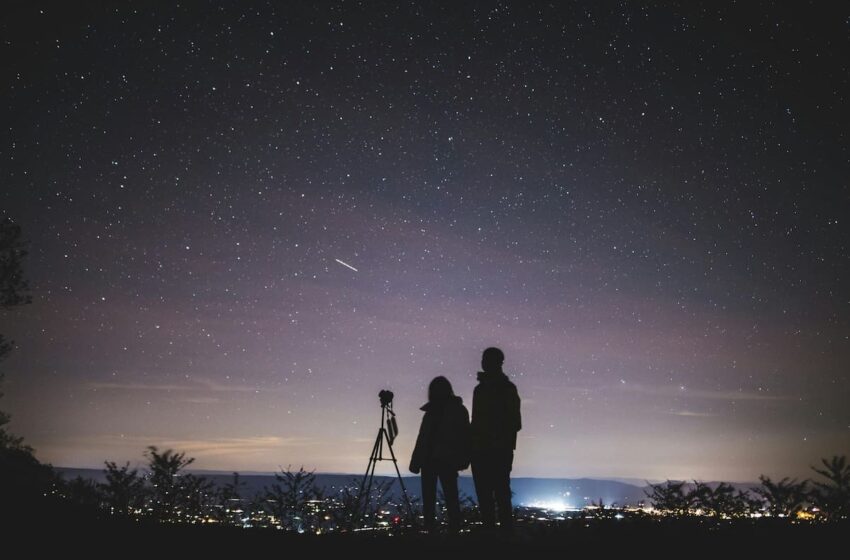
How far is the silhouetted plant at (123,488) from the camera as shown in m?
12.7

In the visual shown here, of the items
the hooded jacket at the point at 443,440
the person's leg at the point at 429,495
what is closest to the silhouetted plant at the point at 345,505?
the person's leg at the point at 429,495

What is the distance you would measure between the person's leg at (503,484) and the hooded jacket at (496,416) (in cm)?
18

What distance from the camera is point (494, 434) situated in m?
6.26

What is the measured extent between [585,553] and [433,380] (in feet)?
9.28

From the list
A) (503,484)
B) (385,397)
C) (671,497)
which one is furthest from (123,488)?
(671,497)

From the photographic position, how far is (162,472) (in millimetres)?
13164

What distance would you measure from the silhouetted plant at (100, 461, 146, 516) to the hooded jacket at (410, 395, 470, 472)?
9132 millimetres

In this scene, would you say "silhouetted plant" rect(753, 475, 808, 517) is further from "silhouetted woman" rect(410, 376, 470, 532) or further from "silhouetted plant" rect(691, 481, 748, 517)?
"silhouetted woman" rect(410, 376, 470, 532)

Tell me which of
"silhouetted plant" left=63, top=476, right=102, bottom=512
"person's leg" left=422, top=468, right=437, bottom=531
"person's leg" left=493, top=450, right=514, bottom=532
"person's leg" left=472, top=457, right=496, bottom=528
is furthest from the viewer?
"silhouetted plant" left=63, top=476, right=102, bottom=512

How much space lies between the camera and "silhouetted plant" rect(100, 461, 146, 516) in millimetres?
12695

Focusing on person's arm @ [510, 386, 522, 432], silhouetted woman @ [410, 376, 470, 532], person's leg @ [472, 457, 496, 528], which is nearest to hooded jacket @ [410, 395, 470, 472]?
silhouetted woman @ [410, 376, 470, 532]

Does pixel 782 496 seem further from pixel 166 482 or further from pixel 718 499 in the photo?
pixel 166 482

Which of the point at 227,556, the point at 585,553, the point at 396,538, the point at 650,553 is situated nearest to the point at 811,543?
the point at 650,553

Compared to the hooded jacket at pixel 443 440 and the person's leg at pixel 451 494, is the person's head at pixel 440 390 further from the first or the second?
the person's leg at pixel 451 494
